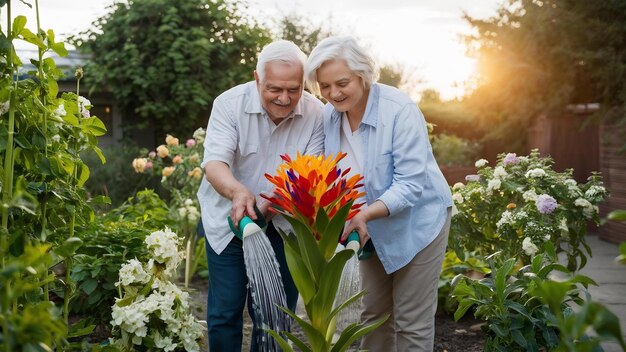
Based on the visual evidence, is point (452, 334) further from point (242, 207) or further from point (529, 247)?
point (242, 207)

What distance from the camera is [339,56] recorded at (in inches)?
105

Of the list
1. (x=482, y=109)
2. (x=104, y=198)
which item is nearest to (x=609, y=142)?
(x=482, y=109)

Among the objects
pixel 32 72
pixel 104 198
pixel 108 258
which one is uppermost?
pixel 32 72

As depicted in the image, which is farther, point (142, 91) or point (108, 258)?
point (142, 91)

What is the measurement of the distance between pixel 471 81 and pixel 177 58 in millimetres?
4232

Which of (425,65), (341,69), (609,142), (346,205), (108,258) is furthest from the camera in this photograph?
(425,65)

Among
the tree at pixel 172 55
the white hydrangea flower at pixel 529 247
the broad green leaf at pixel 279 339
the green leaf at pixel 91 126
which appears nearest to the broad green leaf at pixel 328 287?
the broad green leaf at pixel 279 339

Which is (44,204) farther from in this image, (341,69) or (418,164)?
(418,164)

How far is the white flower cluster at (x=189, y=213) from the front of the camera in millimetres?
5844

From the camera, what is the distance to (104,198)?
2.71 m

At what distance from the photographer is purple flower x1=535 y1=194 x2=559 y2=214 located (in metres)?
4.07

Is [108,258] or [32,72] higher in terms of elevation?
[32,72]

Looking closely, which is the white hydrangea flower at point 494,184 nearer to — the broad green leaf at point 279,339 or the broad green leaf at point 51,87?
the broad green leaf at point 279,339

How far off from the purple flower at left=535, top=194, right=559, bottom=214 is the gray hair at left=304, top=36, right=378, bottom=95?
A: 1.75 m
